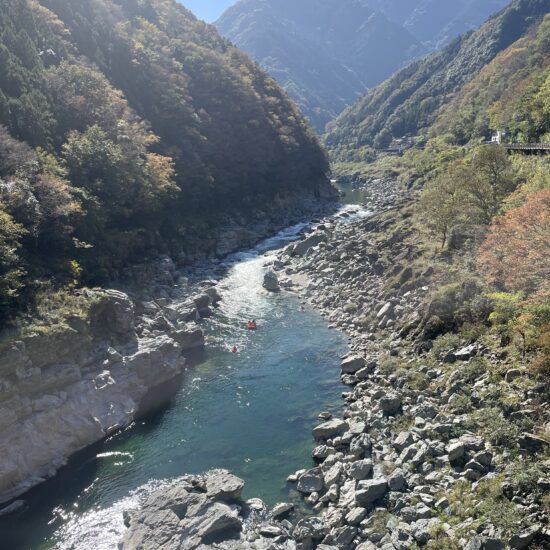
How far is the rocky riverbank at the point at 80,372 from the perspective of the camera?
77.9 ft

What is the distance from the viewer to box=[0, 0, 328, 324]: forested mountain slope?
35625mm

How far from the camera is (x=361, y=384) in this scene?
92.9 ft

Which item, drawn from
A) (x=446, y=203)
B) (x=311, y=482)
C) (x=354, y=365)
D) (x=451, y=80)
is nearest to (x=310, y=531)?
(x=311, y=482)

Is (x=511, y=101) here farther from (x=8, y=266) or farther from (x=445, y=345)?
(x=8, y=266)

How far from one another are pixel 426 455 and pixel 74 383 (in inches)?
744

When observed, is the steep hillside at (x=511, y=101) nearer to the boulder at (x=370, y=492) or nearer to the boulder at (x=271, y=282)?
the boulder at (x=271, y=282)

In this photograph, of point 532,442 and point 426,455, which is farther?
point 426,455

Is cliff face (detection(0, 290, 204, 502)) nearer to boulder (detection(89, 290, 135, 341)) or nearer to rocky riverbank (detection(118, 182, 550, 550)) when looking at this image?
boulder (detection(89, 290, 135, 341))

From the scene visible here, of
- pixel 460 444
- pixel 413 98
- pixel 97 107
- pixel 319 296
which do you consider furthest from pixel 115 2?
pixel 413 98

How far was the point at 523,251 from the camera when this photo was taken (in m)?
23.7

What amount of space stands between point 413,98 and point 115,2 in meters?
136

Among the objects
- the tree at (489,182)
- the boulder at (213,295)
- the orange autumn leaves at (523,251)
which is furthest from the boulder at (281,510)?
the tree at (489,182)

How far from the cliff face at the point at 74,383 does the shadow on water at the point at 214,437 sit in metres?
0.94

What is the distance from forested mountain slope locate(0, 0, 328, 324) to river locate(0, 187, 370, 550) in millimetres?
10515
